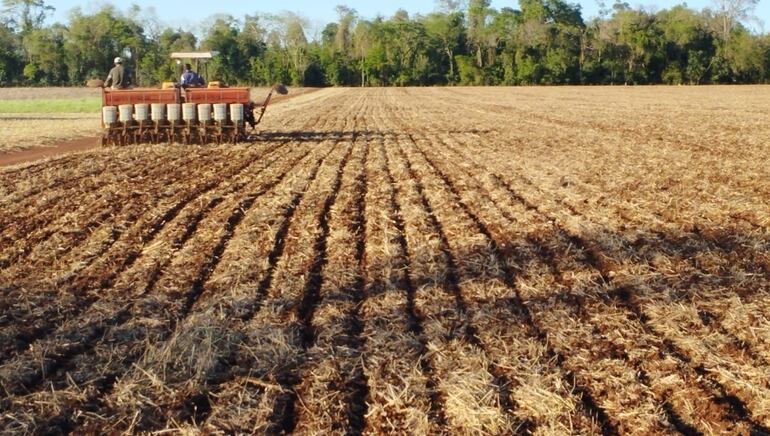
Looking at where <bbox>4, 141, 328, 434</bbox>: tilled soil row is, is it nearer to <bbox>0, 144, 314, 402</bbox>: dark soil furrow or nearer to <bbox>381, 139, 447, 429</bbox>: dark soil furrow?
<bbox>0, 144, 314, 402</bbox>: dark soil furrow

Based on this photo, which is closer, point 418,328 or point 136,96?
point 418,328

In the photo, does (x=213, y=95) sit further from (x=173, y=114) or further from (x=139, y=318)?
(x=139, y=318)

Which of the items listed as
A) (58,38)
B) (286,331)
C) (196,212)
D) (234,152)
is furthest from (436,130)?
(58,38)

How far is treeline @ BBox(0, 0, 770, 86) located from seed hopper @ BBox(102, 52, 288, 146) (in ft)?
186

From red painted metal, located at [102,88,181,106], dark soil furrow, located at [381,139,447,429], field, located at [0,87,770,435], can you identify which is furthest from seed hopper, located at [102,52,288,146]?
dark soil furrow, located at [381,139,447,429]

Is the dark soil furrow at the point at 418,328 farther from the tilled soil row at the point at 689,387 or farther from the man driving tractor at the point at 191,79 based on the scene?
the man driving tractor at the point at 191,79

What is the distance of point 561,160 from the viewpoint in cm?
1393

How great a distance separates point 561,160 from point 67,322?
34.6 ft

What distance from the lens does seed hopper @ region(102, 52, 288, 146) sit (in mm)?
16219

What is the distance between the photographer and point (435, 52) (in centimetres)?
8950

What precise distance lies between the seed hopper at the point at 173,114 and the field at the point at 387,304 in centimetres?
491

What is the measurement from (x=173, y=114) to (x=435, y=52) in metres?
76.2

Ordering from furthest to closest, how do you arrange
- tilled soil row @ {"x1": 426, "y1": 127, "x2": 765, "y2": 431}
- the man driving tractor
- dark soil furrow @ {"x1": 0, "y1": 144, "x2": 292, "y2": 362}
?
the man driving tractor < dark soil furrow @ {"x1": 0, "y1": 144, "x2": 292, "y2": 362} < tilled soil row @ {"x1": 426, "y1": 127, "x2": 765, "y2": 431}

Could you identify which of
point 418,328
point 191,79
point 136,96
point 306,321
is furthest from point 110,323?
point 191,79
